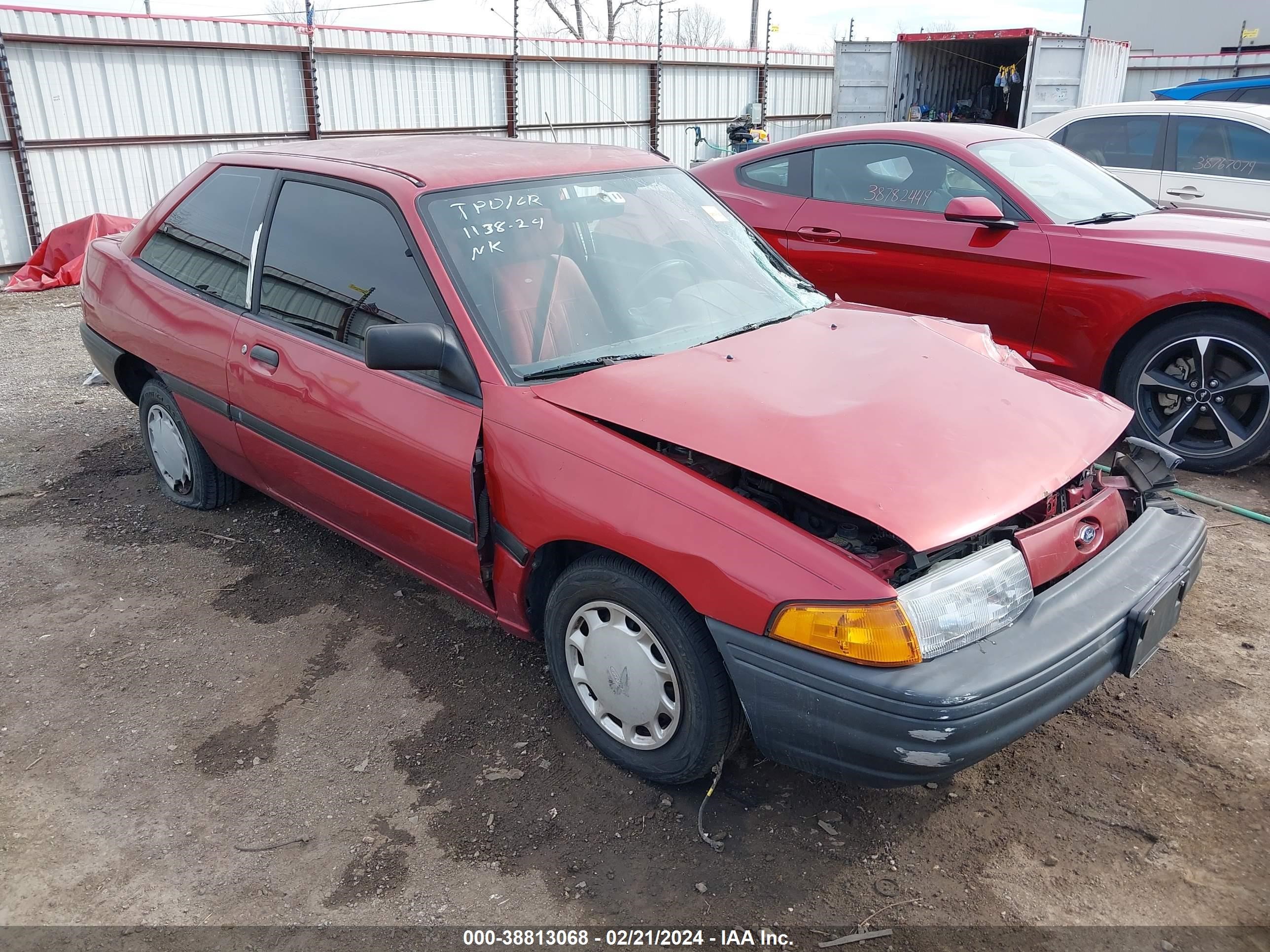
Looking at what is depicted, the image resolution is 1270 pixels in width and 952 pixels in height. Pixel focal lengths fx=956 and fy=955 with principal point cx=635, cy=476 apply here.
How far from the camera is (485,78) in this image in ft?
47.9

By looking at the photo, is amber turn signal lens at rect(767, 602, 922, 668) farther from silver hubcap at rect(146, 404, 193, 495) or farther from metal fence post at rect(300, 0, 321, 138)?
metal fence post at rect(300, 0, 321, 138)

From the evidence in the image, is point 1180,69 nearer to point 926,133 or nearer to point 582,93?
point 582,93

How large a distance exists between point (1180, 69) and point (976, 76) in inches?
199

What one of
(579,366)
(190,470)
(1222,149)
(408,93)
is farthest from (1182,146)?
(408,93)

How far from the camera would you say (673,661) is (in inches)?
98.0

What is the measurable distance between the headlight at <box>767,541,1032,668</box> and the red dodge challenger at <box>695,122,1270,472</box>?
9.91ft

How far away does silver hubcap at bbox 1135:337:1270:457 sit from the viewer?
459 centimetres

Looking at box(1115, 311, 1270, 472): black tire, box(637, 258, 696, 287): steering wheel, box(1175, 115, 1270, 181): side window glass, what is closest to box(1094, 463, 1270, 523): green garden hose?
box(1115, 311, 1270, 472): black tire

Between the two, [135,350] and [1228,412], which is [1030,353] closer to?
[1228,412]

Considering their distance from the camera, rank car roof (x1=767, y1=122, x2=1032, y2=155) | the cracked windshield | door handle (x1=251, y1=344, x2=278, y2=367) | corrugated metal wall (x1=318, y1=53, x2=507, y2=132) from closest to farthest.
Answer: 1. the cracked windshield
2. door handle (x1=251, y1=344, x2=278, y2=367)
3. car roof (x1=767, y1=122, x2=1032, y2=155)
4. corrugated metal wall (x1=318, y1=53, x2=507, y2=132)

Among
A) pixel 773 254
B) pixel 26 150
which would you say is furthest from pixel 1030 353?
pixel 26 150

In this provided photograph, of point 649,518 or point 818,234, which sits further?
point 818,234

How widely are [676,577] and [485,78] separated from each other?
1395 cm

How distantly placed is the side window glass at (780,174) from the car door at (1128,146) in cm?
267
